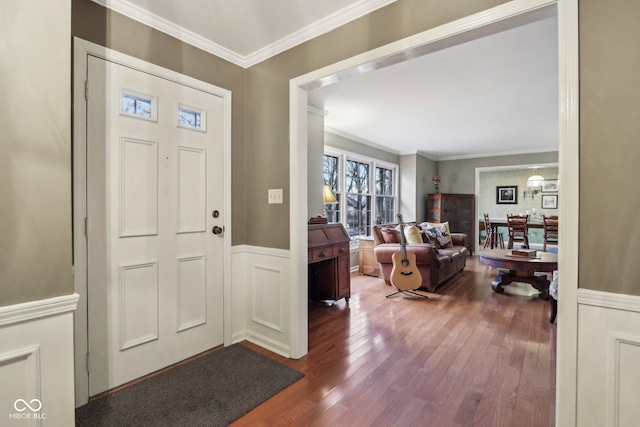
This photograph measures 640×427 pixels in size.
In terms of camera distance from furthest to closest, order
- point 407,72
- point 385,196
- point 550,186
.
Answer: point 550,186 < point 385,196 < point 407,72

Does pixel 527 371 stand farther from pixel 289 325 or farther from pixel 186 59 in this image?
pixel 186 59

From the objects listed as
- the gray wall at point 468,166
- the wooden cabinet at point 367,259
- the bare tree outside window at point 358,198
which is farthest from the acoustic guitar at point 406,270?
the gray wall at point 468,166

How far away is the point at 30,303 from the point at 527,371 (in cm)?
290

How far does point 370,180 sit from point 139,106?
4.54 metres

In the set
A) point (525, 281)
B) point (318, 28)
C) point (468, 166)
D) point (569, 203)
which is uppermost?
point (318, 28)

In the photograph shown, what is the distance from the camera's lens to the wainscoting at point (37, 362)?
1059 millimetres

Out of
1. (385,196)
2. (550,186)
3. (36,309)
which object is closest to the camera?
(36,309)

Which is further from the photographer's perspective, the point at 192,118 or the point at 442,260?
the point at 442,260

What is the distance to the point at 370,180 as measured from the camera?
19.5 feet

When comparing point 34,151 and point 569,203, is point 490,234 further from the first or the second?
point 34,151

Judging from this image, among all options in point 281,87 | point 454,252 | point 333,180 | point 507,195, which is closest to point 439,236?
point 454,252

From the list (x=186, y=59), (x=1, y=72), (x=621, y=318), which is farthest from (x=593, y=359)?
(x=186, y=59)

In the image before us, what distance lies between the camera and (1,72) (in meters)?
1.05

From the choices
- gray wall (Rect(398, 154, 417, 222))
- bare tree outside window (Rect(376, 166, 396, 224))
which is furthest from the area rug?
gray wall (Rect(398, 154, 417, 222))
